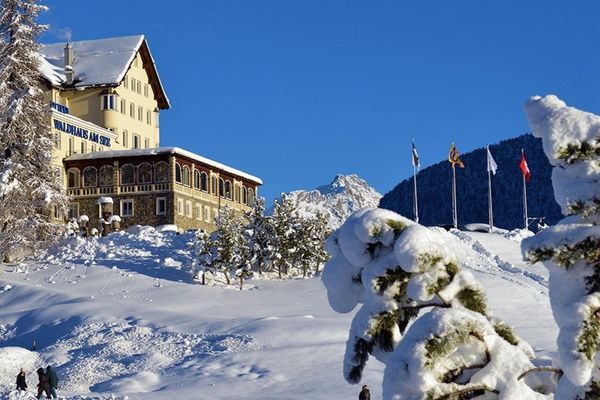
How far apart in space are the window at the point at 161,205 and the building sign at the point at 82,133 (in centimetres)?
731

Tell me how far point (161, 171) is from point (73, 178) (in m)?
5.66

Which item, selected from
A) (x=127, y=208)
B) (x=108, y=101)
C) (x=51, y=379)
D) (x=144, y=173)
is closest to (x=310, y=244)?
(x=144, y=173)

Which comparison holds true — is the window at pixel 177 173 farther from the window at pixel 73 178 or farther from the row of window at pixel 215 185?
the window at pixel 73 178

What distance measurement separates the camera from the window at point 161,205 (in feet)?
200

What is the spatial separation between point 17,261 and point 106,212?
11815mm

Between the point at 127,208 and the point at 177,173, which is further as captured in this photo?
the point at 127,208

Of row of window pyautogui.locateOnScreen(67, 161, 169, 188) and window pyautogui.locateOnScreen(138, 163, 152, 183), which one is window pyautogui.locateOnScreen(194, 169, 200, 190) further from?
window pyautogui.locateOnScreen(138, 163, 152, 183)

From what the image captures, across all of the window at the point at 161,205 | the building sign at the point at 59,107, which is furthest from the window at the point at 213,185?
the building sign at the point at 59,107

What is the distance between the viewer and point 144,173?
6209 centimetres

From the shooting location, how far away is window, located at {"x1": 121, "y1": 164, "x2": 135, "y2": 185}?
62322 millimetres

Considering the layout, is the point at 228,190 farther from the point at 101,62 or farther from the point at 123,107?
the point at 101,62

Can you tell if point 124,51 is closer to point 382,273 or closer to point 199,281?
point 199,281

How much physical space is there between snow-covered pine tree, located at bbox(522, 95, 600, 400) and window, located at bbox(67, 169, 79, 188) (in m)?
58.2

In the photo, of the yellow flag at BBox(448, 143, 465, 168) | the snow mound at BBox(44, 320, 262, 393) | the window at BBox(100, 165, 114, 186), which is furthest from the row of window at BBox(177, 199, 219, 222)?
the snow mound at BBox(44, 320, 262, 393)
